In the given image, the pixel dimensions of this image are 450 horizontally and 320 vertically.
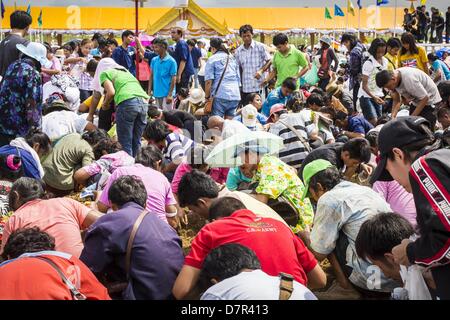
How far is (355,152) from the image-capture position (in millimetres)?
5230

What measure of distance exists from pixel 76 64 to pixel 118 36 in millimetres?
21859

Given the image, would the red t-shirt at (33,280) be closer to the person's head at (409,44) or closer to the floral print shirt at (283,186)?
the floral print shirt at (283,186)

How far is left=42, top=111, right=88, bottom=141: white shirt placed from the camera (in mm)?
7465

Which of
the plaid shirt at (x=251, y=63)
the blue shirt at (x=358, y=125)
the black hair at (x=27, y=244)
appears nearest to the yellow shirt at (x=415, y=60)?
the blue shirt at (x=358, y=125)

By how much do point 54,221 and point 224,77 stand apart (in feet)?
17.3

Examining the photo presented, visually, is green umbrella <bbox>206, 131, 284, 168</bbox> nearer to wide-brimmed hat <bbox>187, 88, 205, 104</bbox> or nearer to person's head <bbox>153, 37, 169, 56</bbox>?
wide-brimmed hat <bbox>187, 88, 205, 104</bbox>

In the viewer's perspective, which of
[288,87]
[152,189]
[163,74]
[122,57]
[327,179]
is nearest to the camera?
[327,179]

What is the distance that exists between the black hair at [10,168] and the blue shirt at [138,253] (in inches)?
64.7

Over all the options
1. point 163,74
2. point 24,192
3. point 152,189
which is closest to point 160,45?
point 163,74

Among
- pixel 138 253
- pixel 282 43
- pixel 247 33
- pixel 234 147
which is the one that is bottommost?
pixel 138 253

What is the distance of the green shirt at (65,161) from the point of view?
671cm

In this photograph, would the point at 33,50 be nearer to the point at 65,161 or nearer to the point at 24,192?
the point at 65,161

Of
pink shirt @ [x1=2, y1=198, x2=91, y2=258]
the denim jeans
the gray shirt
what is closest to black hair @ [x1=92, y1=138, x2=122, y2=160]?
the denim jeans

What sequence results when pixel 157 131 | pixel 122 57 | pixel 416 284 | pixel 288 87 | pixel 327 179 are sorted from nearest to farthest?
1. pixel 416 284
2. pixel 327 179
3. pixel 157 131
4. pixel 288 87
5. pixel 122 57
